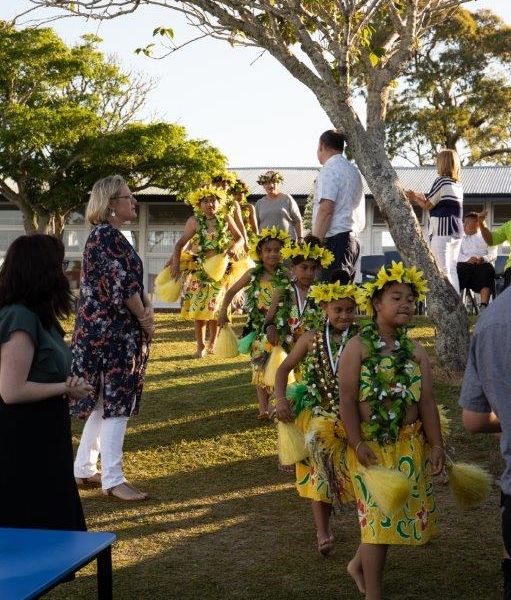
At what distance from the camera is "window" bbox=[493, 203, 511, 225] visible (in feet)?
86.5

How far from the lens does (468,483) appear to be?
4512mm

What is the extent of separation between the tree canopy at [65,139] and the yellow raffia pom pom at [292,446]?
18.8m

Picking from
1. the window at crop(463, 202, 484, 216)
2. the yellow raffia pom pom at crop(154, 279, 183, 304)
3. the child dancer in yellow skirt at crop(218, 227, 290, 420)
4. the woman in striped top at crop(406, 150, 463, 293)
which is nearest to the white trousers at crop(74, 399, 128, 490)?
the child dancer in yellow skirt at crop(218, 227, 290, 420)

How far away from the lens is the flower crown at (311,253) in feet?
20.2

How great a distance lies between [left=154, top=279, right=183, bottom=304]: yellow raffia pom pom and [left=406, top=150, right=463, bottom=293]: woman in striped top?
280cm

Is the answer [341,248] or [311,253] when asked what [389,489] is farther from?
[341,248]

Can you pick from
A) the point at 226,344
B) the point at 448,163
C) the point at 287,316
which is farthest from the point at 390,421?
the point at 448,163

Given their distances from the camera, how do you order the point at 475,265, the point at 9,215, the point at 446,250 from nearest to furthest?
1. the point at 446,250
2. the point at 475,265
3. the point at 9,215

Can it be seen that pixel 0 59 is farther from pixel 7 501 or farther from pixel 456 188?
pixel 7 501

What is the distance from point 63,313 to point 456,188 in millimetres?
6607

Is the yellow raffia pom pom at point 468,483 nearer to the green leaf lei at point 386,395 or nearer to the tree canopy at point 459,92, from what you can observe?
the green leaf lei at point 386,395

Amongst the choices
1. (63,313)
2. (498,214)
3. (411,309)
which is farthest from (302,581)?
(498,214)

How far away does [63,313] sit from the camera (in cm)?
416

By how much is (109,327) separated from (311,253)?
4.32ft
